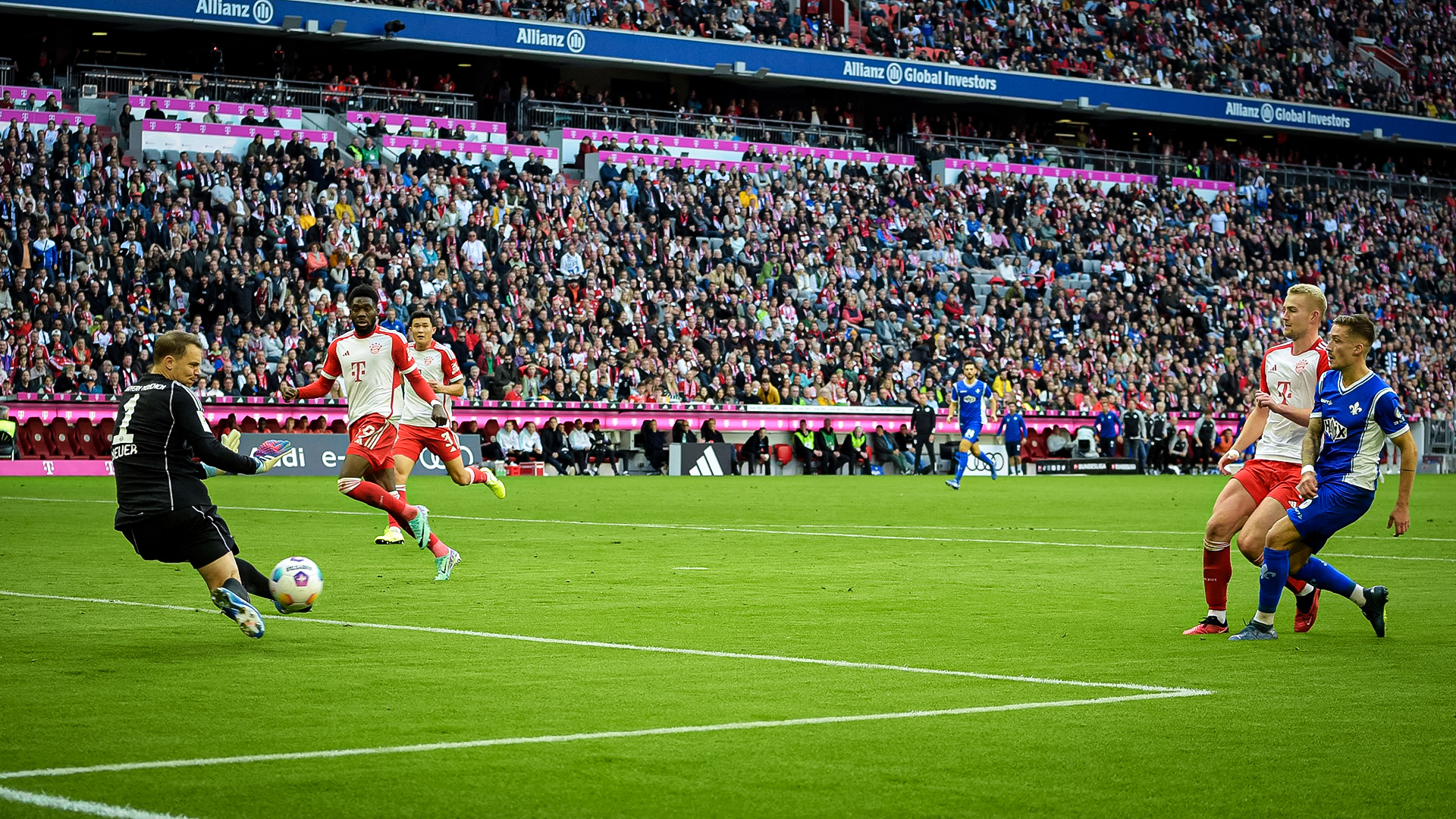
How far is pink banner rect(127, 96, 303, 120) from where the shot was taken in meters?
40.0

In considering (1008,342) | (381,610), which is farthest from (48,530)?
(1008,342)

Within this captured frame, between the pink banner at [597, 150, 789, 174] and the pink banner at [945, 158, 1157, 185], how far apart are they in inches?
279

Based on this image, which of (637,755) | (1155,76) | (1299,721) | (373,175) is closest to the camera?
(637,755)

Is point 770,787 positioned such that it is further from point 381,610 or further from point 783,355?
point 783,355

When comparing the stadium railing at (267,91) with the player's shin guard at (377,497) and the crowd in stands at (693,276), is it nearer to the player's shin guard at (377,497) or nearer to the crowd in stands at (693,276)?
the crowd in stands at (693,276)

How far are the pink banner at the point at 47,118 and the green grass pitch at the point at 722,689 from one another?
24036 mm

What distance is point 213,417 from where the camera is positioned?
33.1 meters

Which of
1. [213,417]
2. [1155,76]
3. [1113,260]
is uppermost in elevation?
[1155,76]

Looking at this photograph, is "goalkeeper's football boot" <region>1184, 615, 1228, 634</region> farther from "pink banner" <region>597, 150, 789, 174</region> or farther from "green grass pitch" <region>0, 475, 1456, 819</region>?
"pink banner" <region>597, 150, 789, 174</region>

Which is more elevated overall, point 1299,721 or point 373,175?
point 373,175

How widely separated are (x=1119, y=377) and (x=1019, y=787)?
4265 cm

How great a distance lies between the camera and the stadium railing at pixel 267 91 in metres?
41.2

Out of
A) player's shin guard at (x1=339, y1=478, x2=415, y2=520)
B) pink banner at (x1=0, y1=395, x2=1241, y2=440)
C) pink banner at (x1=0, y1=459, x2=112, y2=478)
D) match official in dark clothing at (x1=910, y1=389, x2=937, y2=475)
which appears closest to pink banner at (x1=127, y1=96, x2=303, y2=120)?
pink banner at (x1=0, y1=395, x2=1241, y2=440)

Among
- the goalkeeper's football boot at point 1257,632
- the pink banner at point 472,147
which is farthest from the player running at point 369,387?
the pink banner at point 472,147
